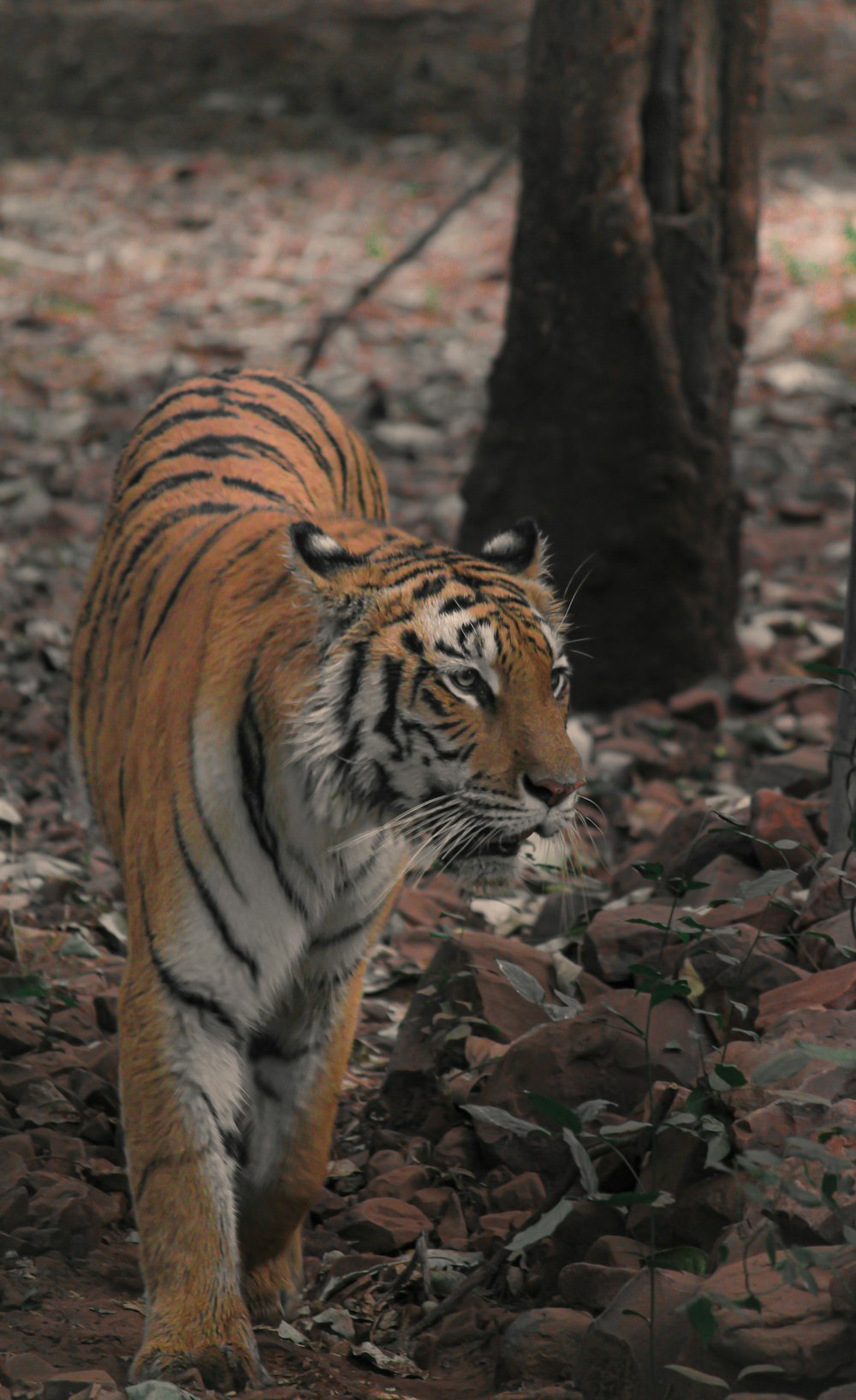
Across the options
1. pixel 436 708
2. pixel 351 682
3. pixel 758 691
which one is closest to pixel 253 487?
pixel 351 682

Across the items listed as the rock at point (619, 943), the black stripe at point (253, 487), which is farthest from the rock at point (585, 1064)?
the black stripe at point (253, 487)

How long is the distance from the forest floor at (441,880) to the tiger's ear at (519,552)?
0.60 meters

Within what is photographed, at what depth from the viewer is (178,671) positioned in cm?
295

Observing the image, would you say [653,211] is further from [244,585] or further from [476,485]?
[244,585]

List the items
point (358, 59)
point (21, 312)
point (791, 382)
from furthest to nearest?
point (358, 59) → point (21, 312) → point (791, 382)

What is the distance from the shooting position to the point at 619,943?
3514 millimetres

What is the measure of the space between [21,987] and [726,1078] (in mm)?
1603

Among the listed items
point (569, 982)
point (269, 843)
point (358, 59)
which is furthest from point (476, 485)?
point (358, 59)

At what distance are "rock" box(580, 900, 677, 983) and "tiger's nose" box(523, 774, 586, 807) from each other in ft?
2.84

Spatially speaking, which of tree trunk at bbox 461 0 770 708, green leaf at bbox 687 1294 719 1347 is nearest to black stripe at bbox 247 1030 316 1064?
green leaf at bbox 687 1294 719 1347

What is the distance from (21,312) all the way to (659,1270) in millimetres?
8181

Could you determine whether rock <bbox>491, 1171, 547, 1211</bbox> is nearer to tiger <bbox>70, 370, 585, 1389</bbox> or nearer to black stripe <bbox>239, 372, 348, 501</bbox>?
tiger <bbox>70, 370, 585, 1389</bbox>

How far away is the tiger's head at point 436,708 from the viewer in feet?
8.66

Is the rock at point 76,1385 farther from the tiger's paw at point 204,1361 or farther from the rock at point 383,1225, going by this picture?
the rock at point 383,1225
